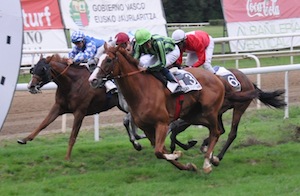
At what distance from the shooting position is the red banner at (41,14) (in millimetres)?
14420

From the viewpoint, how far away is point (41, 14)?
14.6 m

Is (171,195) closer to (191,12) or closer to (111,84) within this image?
(111,84)

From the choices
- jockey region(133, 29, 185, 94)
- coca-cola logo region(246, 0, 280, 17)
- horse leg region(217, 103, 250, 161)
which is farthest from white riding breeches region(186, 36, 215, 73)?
coca-cola logo region(246, 0, 280, 17)

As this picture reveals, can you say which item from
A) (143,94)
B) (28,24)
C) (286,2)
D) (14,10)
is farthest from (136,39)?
(286,2)

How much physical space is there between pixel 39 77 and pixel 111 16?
885 cm

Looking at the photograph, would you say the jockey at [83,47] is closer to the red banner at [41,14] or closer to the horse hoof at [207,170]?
the horse hoof at [207,170]

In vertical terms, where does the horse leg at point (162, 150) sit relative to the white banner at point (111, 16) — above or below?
above

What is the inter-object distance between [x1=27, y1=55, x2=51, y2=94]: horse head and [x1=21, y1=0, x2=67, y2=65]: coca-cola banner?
6.93 m

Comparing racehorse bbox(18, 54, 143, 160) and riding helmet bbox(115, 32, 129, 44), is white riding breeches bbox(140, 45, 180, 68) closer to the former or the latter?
riding helmet bbox(115, 32, 129, 44)

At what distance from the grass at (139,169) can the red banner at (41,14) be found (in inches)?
235

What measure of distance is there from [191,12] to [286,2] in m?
14.0

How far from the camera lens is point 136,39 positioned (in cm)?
675

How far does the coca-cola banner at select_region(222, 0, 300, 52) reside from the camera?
699 inches

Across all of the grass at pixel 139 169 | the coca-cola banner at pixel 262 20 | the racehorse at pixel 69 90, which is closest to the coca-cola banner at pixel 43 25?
the coca-cola banner at pixel 262 20
